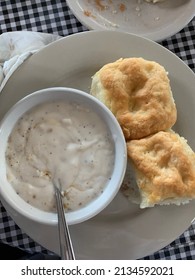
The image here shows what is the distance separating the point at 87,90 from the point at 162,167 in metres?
0.29

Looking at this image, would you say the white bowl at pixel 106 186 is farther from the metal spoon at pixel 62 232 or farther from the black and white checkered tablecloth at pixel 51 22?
the black and white checkered tablecloth at pixel 51 22

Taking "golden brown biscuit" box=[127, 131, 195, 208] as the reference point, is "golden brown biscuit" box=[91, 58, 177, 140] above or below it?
above

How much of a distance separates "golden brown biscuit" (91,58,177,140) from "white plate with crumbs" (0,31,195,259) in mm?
84

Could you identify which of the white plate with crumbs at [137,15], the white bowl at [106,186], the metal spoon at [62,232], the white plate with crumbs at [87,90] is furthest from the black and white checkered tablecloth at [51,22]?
the metal spoon at [62,232]

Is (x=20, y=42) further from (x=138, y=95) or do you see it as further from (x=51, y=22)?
(x=138, y=95)

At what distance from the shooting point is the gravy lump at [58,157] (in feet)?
4.70

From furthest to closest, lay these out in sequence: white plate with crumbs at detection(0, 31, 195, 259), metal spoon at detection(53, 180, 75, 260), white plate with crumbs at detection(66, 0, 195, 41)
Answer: white plate with crumbs at detection(66, 0, 195, 41), white plate with crumbs at detection(0, 31, 195, 259), metal spoon at detection(53, 180, 75, 260)

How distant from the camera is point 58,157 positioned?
4.71 feet

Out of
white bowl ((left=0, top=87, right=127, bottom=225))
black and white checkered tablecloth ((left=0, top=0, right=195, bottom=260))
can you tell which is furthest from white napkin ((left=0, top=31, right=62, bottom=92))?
white bowl ((left=0, top=87, right=127, bottom=225))

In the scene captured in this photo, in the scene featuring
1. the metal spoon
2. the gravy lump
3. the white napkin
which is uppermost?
the white napkin

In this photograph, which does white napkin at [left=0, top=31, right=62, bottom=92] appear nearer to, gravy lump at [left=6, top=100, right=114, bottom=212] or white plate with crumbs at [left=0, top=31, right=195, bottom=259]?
white plate with crumbs at [left=0, top=31, right=195, bottom=259]

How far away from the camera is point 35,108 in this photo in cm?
145

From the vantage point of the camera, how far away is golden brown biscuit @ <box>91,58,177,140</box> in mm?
1472

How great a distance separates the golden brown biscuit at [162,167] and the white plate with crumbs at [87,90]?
0.11 m
